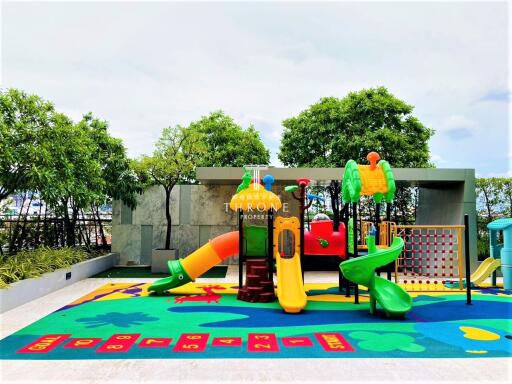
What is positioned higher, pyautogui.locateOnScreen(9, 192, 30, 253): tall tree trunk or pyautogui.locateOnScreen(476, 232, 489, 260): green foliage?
pyautogui.locateOnScreen(9, 192, 30, 253): tall tree trunk

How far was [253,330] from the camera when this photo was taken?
573cm

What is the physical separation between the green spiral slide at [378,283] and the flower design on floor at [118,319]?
11.8ft

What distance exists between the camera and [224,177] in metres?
11.6

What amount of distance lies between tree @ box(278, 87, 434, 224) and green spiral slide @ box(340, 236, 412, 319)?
13.2 meters

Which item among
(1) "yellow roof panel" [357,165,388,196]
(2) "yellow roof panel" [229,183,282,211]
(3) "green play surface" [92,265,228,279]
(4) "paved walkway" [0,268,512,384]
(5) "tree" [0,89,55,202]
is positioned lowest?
(3) "green play surface" [92,265,228,279]

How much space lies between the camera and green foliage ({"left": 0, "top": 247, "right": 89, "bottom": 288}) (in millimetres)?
7516

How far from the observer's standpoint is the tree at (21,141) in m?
7.99

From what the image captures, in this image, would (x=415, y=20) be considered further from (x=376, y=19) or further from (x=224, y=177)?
(x=224, y=177)

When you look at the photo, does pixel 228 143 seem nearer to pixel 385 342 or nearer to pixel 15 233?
pixel 15 233

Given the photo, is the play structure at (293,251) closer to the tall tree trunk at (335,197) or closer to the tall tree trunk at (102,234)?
the tall tree trunk at (335,197)

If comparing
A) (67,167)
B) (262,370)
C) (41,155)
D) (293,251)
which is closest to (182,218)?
Answer: (67,167)

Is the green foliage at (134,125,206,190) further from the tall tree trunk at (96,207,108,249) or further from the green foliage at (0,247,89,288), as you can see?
the green foliage at (0,247,89,288)

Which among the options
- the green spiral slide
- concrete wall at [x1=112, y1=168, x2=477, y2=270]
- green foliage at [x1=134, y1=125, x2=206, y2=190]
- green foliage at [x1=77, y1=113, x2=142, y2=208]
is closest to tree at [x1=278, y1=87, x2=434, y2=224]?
concrete wall at [x1=112, y1=168, x2=477, y2=270]

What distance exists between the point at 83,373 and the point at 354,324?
401 cm
